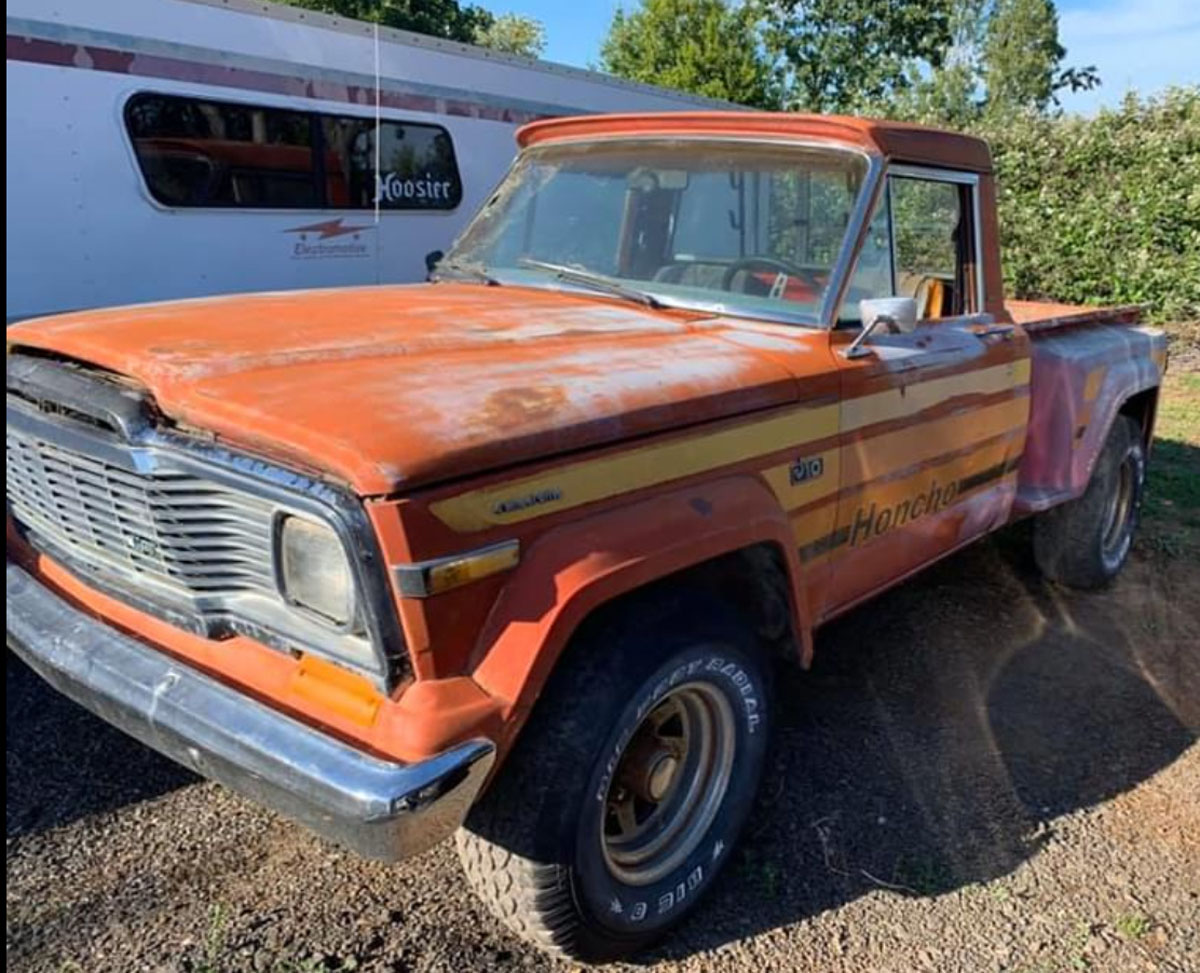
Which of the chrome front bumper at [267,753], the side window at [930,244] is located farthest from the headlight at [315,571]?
the side window at [930,244]

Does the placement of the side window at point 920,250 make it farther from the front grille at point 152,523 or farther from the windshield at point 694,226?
the front grille at point 152,523

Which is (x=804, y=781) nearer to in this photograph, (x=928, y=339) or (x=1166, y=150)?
(x=928, y=339)

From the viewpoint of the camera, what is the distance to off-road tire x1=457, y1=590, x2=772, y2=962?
2.20 meters

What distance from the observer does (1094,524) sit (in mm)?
4891

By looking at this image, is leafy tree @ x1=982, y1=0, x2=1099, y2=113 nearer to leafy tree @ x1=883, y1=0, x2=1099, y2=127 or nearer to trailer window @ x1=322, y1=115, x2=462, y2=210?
leafy tree @ x1=883, y1=0, x2=1099, y2=127

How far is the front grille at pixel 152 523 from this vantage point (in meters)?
2.11

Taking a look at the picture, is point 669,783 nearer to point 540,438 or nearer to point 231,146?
point 540,438

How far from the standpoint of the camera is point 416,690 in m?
1.98

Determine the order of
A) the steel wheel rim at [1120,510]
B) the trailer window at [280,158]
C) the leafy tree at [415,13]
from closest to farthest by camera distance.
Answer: the steel wheel rim at [1120,510], the trailer window at [280,158], the leafy tree at [415,13]

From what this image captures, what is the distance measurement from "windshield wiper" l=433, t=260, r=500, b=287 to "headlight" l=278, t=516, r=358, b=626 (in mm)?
1831

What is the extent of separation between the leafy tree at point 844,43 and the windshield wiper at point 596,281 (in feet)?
98.6

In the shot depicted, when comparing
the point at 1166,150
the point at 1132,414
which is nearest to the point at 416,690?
the point at 1132,414

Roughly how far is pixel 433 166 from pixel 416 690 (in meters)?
6.52

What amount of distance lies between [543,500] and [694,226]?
64.1 inches
